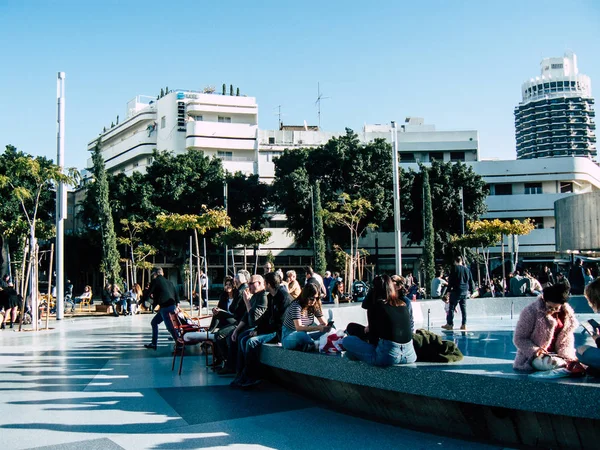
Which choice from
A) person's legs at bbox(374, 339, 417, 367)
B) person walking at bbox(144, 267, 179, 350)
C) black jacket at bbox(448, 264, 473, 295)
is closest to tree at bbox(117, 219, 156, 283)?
person walking at bbox(144, 267, 179, 350)

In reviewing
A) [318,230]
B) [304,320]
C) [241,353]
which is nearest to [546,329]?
[304,320]

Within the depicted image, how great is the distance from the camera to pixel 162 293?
12.2 metres

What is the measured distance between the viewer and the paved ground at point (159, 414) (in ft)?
19.4

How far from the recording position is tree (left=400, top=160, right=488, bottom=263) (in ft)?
160

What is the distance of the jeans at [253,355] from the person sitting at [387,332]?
228cm

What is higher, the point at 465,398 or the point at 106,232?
the point at 106,232

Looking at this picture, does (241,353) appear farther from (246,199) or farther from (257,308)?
(246,199)

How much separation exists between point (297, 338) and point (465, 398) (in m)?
2.65

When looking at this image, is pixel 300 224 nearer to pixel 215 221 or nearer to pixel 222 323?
pixel 215 221

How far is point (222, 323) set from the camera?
10984 mm

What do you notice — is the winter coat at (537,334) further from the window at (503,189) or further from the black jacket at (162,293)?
the window at (503,189)

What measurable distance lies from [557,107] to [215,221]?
159582 millimetres

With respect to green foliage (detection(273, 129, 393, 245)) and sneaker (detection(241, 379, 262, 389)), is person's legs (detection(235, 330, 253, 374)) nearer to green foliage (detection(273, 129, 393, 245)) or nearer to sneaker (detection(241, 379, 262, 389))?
sneaker (detection(241, 379, 262, 389))

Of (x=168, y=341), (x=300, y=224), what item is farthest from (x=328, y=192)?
(x=168, y=341)
